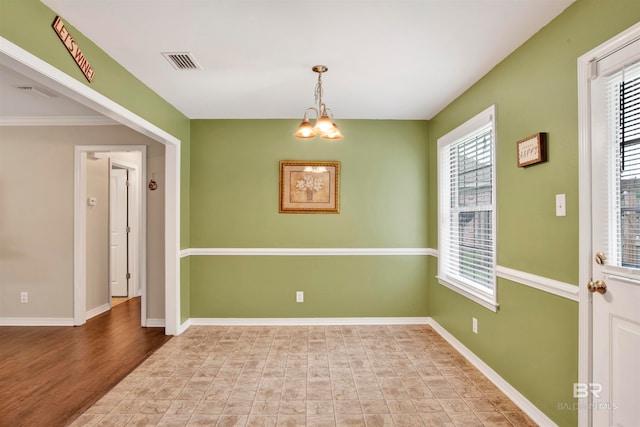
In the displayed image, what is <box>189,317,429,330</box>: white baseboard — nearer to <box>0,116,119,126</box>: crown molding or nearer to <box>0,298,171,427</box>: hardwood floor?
<box>0,298,171,427</box>: hardwood floor

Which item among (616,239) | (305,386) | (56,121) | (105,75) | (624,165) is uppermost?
(56,121)

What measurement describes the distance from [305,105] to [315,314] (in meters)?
2.39

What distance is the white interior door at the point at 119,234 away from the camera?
18.7 feet

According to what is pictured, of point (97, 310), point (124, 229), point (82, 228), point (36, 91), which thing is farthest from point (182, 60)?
point (124, 229)

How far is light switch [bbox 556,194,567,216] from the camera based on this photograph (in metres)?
2.02

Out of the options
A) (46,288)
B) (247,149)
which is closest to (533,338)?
(247,149)

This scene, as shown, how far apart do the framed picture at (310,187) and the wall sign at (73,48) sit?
7.32 ft

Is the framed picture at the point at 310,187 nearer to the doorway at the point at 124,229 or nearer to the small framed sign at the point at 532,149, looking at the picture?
the small framed sign at the point at 532,149

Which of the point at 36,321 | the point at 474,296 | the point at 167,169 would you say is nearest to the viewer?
the point at 474,296

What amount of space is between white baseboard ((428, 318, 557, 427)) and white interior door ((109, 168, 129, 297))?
4.83 meters

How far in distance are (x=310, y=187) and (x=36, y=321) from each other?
3590 millimetres

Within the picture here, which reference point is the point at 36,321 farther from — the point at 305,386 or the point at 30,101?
the point at 305,386

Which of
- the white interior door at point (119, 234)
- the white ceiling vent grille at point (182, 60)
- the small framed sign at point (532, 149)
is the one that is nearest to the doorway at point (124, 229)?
the white interior door at point (119, 234)

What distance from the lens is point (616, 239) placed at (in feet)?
5.65
